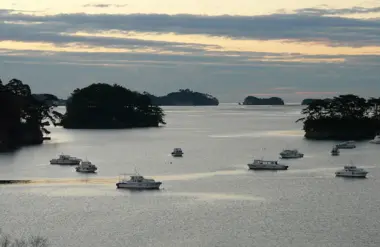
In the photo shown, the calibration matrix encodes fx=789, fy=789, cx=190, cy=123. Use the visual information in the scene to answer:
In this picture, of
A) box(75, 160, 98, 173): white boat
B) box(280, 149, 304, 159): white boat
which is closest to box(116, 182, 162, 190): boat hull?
box(75, 160, 98, 173): white boat

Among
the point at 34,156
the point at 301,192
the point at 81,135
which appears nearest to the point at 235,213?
the point at 301,192

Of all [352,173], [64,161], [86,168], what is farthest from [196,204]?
[64,161]

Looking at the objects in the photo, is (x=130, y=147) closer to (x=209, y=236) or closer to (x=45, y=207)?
(x=45, y=207)

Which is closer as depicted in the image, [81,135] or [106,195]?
[106,195]

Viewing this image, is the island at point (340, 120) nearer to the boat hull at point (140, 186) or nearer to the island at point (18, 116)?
the island at point (18, 116)

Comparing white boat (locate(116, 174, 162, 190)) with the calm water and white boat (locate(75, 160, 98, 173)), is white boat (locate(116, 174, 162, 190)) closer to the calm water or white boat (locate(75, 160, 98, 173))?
the calm water

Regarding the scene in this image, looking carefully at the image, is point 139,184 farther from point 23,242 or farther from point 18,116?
point 18,116

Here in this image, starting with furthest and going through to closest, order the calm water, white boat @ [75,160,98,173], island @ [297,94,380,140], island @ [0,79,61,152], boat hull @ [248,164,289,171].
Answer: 1. island @ [297,94,380,140]
2. island @ [0,79,61,152]
3. boat hull @ [248,164,289,171]
4. white boat @ [75,160,98,173]
5. the calm water
